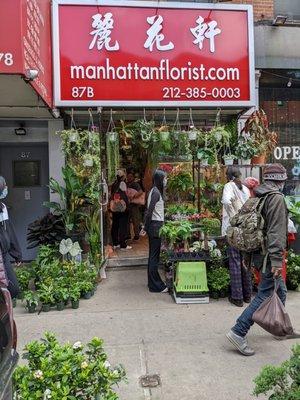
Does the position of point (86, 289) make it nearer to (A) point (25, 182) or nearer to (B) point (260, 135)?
(A) point (25, 182)

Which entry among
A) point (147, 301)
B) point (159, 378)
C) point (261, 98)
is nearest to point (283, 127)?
point (261, 98)

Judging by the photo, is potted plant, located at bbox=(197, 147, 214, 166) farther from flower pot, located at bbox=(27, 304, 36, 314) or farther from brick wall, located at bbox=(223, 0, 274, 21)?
flower pot, located at bbox=(27, 304, 36, 314)

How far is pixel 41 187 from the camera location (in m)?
8.84

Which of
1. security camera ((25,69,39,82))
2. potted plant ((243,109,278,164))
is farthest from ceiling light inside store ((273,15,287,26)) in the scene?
security camera ((25,69,39,82))

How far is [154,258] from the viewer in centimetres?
668

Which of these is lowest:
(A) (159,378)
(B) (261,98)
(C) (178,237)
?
(A) (159,378)

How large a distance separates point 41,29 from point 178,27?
2.54 metres

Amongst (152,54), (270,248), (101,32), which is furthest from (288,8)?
(270,248)

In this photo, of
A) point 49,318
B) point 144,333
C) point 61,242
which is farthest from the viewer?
point 61,242

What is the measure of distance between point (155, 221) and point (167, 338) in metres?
2.09

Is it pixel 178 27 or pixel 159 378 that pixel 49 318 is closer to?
pixel 159 378

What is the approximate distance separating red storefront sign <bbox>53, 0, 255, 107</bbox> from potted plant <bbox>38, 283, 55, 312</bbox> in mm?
3166

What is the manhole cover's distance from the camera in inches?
152

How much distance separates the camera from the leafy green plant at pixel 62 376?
2791 mm
